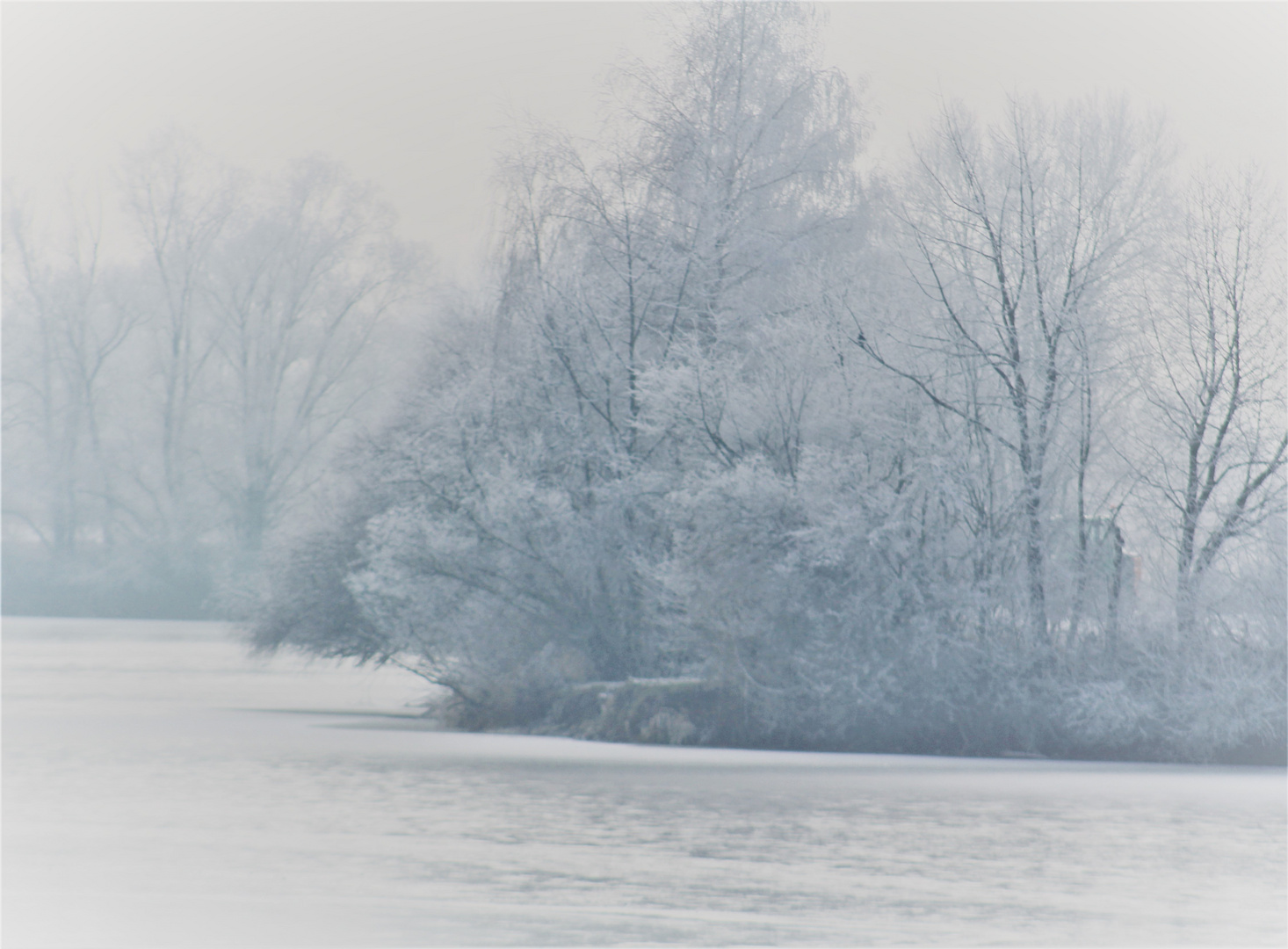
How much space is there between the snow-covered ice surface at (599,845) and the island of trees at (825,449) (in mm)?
1327

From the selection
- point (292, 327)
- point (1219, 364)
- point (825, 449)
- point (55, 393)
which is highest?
point (292, 327)

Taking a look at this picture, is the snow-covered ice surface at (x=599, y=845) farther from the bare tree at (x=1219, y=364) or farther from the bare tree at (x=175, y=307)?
the bare tree at (x=175, y=307)

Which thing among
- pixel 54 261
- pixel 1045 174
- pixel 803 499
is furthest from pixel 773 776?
pixel 54 261

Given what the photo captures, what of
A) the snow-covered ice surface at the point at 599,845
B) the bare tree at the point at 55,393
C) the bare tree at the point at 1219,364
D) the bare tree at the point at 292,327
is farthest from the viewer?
the bare tree at the point at 55,393

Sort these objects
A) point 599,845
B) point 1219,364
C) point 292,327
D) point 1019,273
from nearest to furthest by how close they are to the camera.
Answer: point 599,845, point 1219,364, point 1019,273, point 292,327

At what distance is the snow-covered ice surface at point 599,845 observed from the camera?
9.52m

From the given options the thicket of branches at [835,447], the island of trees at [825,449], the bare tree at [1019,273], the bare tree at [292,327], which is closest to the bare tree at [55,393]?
the bare tree at [292,327]

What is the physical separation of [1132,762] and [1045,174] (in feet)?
28.0

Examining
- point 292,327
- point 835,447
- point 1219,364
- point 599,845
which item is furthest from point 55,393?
point 599,845

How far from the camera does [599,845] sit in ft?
40.1

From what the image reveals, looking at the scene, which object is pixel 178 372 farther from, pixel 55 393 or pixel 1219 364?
pixel 1219 364

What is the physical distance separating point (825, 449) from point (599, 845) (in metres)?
9.19

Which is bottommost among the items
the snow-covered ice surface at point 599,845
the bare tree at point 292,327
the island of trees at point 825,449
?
the snow-covered ice surface at point 599,845

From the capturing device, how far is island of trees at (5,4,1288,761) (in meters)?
19.8
